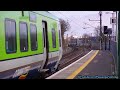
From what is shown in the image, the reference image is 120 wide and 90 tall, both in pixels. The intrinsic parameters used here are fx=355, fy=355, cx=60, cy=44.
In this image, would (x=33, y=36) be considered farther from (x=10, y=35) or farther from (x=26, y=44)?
(x=10, y=35)

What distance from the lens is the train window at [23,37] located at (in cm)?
879

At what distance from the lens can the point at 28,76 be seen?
9461 millimetres

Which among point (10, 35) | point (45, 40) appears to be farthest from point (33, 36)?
point (10, 35)

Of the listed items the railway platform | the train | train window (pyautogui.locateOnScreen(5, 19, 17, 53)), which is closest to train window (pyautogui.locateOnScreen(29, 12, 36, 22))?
the train

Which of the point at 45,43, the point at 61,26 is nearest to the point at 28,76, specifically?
the point at 45,43

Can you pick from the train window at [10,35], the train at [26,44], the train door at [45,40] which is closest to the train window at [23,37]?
the train at [26,44]

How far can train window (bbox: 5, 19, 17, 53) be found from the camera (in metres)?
7.74

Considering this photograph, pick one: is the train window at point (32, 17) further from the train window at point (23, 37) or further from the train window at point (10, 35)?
the train window at point (10, 35)

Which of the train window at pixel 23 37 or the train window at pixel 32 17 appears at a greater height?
the train window at pixel 32 17

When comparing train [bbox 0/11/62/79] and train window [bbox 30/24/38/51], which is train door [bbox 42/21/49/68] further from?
train window [bbox 30/24/38/51]

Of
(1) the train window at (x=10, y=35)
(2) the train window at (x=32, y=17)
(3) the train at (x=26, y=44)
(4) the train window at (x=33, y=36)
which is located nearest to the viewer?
(3) the train at (x=26, y=44)

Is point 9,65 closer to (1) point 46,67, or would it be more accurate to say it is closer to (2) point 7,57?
(2) point 7,57

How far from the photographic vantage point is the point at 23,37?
9.00 m

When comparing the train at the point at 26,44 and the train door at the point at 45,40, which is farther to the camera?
the train door at the point at 45,40
